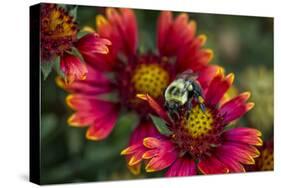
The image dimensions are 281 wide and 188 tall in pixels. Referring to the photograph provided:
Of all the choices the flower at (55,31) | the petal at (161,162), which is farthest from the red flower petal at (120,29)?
the petal at (161,162)

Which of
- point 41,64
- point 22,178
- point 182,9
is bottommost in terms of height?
point 22,178

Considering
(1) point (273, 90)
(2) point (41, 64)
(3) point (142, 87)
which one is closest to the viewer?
(2) point (41, 64)

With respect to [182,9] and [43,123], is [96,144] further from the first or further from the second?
[182,9]

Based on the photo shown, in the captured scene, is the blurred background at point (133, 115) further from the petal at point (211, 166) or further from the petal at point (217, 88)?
the petal at point (211, 166)

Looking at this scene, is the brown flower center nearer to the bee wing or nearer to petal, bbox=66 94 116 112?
the bee wing

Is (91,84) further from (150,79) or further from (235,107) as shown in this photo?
(235,107)

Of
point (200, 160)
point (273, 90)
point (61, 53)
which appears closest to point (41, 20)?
point (61, 53)

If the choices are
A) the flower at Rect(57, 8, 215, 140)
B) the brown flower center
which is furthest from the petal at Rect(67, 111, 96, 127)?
the brown flower center

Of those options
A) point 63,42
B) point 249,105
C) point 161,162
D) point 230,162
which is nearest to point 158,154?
point 161,162
